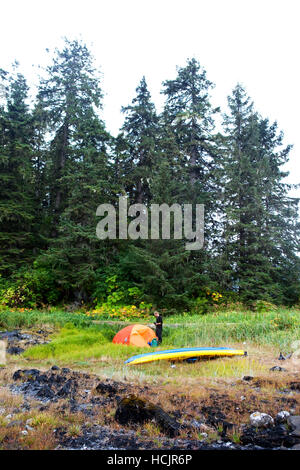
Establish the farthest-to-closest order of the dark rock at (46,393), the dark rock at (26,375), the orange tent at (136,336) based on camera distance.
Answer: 1. the orange tent at (136,336)
2. the dark rock at (26,375)
3. the dark rock at (46,393)

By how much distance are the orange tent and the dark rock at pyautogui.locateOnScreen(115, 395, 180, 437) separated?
5675 mm

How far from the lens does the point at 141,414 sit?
12.8 ft

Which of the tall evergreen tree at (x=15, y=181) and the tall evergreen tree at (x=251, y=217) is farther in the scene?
the tall evergreen tree at (x=15, y=181)

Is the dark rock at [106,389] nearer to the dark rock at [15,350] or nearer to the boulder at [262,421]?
the boulder at [262,421]

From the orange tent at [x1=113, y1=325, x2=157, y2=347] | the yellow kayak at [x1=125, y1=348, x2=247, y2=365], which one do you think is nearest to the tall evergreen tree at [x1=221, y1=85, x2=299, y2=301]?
the orange tent at [x1=113, y1=325, x2=157, y2=347]

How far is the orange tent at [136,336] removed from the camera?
9.67 metres

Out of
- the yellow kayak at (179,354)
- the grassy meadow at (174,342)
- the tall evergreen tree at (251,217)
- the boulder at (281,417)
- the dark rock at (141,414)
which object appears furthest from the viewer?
the tall evergreen tree at (251,217)

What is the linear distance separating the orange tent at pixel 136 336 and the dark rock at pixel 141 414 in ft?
18.6

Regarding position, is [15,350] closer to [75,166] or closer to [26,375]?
[26,375]

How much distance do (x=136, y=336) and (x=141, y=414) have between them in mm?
5991

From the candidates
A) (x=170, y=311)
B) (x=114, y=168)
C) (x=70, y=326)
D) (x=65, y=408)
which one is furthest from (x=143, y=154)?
(x=65, y=408)

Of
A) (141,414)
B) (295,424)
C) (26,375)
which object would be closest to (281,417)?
(295,424)

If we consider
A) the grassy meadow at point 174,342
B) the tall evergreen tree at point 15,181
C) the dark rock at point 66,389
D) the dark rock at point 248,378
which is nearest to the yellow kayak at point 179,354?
the grassy meadow at point 174,342

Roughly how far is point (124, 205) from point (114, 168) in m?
2.98
